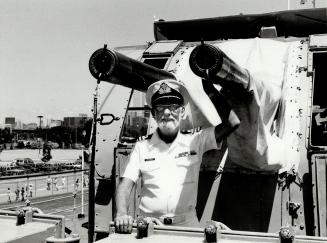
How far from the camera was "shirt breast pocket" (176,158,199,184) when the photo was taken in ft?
11.6

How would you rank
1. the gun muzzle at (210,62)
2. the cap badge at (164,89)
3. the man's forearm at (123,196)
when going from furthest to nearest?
the cap badge at (164,89)
the man's forearm at (123,196)
the gun muzzle at (210,62)

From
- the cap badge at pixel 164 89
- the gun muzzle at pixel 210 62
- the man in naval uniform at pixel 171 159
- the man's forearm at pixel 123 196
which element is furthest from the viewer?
the cap badge at pixel 164 89

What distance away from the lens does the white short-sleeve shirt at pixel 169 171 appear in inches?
138

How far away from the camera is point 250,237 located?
99.3 inches

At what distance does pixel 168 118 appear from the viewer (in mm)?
3529

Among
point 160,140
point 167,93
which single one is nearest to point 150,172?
point 160,140

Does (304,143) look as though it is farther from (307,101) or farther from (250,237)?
(250,237)

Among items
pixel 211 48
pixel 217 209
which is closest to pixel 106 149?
pixel 217 209

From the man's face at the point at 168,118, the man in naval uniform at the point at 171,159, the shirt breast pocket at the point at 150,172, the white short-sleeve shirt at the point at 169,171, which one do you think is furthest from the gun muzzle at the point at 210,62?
the shirt breast pocket at the point at 150,172

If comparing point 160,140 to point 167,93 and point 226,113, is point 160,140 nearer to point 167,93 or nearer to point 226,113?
point 167,93

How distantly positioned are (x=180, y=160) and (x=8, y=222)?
129 centimetres

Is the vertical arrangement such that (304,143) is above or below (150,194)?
above

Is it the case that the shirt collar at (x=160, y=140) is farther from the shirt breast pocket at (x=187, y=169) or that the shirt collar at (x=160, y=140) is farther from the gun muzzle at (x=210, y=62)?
the gun muzzle at (x=210, y=62)

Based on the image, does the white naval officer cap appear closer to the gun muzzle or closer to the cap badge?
the cap badge
